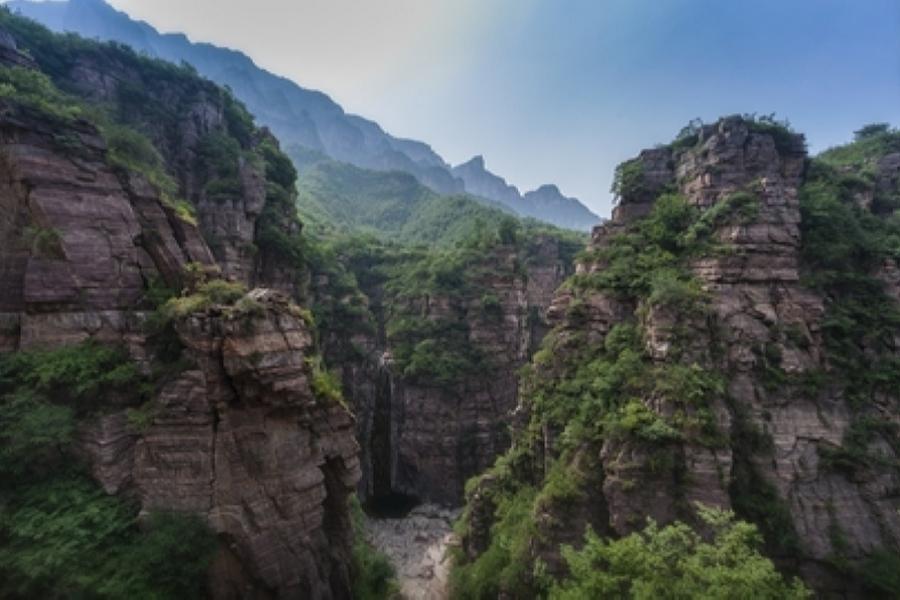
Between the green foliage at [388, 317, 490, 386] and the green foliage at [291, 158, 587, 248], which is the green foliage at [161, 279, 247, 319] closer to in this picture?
the green foliage at [388, 317, 490, 386]

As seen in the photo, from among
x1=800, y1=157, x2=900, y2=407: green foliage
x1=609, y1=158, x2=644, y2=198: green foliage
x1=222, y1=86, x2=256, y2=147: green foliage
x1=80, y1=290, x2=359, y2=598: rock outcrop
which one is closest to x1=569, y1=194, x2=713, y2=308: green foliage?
Answer: x1=609, y1=158, x2=644, y2=198: green foliage

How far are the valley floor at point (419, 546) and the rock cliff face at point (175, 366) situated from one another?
10772 mm

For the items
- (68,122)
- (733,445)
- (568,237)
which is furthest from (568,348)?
(568,237)

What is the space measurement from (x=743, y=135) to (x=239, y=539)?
2944cm

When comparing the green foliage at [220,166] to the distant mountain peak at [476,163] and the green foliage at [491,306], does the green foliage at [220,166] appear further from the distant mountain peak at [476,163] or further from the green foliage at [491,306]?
the distant mountain peak at [476,163]

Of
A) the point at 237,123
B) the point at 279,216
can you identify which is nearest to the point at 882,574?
the point at 279,216

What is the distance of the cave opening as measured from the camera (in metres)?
35.1

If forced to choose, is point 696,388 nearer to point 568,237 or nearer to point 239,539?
point 239,539

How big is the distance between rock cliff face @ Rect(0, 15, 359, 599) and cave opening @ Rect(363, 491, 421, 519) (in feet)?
65.3

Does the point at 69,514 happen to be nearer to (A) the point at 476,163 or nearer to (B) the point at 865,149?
(B) the point at 865,149

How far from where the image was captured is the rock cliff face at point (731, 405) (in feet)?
51.3

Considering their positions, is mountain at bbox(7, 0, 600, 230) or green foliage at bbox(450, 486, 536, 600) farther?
mountain at bbox(7, 0, 600, 230)

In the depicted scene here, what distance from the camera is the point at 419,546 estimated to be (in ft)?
97.6

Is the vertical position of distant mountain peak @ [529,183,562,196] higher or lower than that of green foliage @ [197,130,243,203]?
higher
